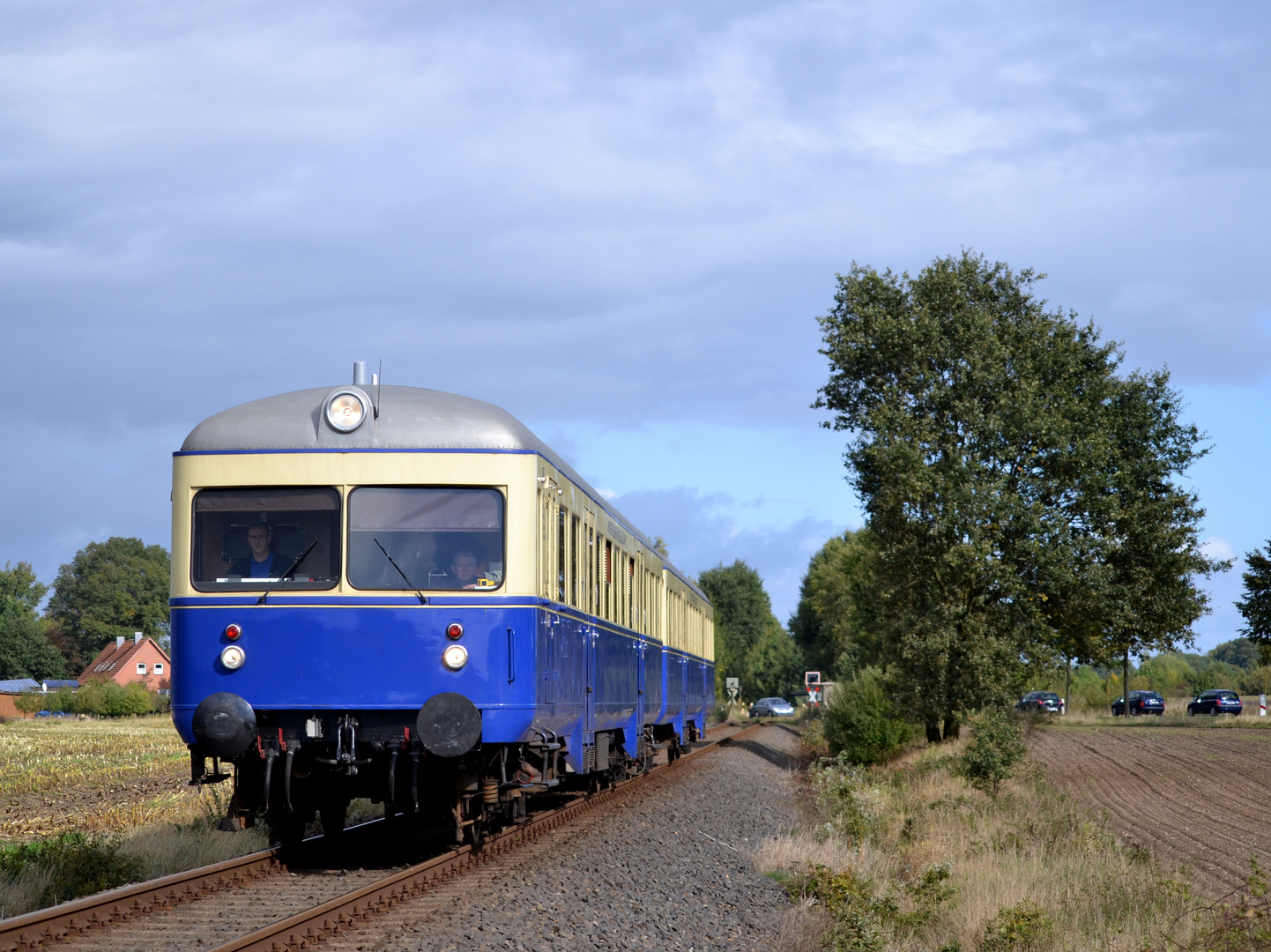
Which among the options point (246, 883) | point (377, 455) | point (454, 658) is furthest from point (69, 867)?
point (377, 455)

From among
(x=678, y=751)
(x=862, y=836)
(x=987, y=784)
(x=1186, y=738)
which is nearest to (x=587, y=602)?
(x=862, y=836)

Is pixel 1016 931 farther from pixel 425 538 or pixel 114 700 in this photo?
pixel 114 700

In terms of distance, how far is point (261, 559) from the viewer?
29.8 ft

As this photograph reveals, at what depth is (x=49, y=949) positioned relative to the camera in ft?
21.5

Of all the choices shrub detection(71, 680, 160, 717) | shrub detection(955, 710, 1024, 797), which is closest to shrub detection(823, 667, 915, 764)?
shrub detection(955, 710, 1024, 797)

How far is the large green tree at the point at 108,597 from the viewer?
389 feet

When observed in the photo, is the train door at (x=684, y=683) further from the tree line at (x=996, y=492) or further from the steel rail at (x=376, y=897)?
the steel rail at (x=376, y=897)

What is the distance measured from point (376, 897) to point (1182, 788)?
712 inches

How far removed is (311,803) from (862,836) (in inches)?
221

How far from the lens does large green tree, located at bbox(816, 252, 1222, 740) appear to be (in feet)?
82.0

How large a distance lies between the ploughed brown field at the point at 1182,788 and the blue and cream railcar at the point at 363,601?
255 inches

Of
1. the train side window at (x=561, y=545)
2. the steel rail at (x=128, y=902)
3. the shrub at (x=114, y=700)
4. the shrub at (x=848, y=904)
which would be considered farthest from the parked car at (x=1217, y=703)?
the shrub at (x=114, y=700)

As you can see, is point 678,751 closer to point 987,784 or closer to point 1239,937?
point 987,784

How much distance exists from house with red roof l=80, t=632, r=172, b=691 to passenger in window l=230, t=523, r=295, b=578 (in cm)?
8993
